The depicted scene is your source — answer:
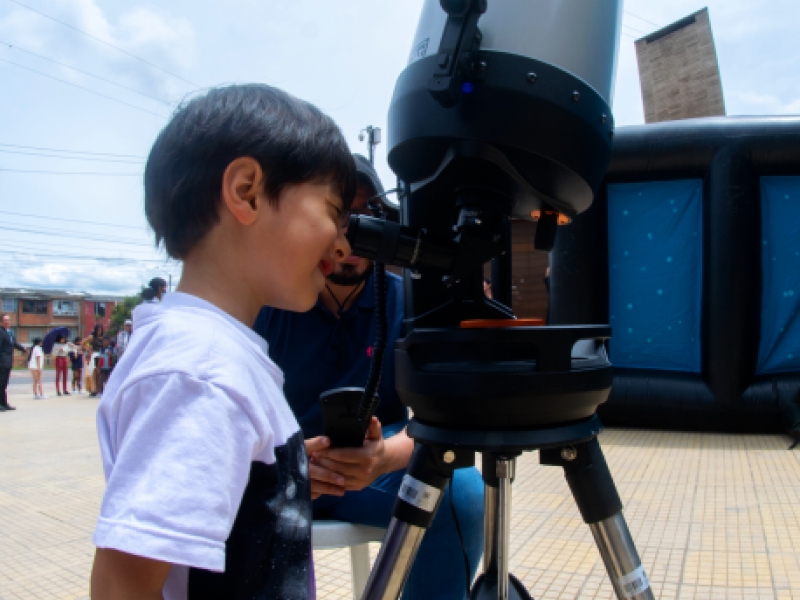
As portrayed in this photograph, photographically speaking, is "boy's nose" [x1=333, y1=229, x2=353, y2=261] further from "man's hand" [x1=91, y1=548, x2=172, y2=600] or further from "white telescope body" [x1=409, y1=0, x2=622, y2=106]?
"man's hand" [x1=91, y1=548, x2=172, y2=600]

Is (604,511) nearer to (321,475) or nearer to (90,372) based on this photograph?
(321,475)

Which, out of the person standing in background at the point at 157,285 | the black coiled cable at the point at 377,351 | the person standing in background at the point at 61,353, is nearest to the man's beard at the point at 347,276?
the black coiled cable at the point at 377,351

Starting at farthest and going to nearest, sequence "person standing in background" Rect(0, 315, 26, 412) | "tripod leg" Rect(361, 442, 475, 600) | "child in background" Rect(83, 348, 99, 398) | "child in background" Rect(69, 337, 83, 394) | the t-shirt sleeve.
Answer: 1. "child in background" Rect(69, 337, 83, 394)
2. "child in background" Rect(83, 348, 99, 398)
3. "person standing in background" Rect(0, 315, 26, 412)
4. "tripod leg" Rect(361, 442, 475, 600)
5. the t-shirt sleeve

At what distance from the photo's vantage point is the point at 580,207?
79cm

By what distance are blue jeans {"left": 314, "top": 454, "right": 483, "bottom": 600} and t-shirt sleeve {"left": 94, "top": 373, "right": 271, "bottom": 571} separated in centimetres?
58

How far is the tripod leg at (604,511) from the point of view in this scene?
708mm

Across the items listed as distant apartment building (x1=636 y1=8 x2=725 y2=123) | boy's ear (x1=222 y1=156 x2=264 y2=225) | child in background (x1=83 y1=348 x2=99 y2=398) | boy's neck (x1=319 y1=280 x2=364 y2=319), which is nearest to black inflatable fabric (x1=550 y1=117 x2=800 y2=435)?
boy's neck (x1=319 y1=280 x2=364 y2=319)

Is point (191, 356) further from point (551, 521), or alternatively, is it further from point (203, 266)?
point (551, 521)

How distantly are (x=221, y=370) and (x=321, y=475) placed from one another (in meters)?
0.41

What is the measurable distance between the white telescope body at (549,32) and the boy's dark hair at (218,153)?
0.18 metres

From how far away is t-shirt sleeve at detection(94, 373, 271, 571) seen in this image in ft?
1.60

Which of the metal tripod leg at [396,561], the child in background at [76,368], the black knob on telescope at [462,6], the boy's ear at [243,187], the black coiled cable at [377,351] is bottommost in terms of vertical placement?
the child in background at [76,368]

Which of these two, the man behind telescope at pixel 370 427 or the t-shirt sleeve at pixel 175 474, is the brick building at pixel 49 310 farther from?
the t-shirt sleeve at pixel 175 474

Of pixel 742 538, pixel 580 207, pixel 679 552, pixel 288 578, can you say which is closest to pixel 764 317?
pixel 742 538
